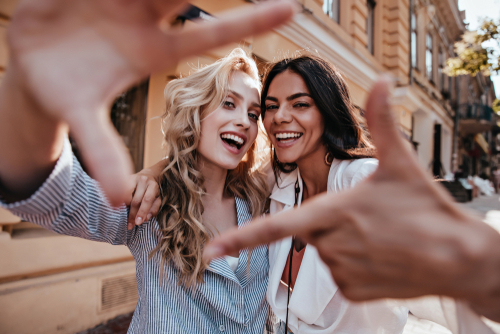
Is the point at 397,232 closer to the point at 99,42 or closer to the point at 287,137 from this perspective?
the point at 99,42

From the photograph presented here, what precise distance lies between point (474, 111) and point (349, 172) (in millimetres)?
22659

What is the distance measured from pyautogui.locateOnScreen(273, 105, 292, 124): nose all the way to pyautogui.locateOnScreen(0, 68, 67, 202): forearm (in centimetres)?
161

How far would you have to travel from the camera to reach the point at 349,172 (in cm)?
178

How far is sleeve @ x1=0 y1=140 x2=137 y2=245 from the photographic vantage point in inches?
32.9

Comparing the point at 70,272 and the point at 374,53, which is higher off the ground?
the point at 374,53

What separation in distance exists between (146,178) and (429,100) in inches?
571

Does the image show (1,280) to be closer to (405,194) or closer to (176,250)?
(176,250)

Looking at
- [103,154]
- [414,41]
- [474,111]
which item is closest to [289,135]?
[103,154]

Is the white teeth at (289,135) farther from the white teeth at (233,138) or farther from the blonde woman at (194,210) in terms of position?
the white teeth at (233,138)

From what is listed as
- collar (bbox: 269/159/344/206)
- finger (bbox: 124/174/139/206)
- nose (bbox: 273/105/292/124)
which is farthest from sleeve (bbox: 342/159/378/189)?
finger (bbox: 124/174/139/206)

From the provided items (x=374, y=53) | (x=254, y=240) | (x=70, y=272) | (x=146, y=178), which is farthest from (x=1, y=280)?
(x=374, y=53)

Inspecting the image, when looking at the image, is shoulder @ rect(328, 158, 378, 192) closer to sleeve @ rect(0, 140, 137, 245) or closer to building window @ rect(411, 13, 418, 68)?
sleeve @ rect(0, 140, 137, 245)

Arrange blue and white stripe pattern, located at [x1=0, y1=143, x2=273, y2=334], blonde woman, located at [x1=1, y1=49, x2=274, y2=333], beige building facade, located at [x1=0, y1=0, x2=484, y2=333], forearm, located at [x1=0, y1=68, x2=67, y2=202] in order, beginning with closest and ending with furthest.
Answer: forearm, located at [x1=0, y1=68, x2=67, y2=202] → blonde woman, located at [x1=1, y1=49, x2=274, y2=333] → blue and white stripe pattern, located at [x1=0, y1=143, x2=273, y2=334] → beige building facade, located at [x1=0, y1=0, x2=484, y2=333]

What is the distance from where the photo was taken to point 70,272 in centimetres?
338
